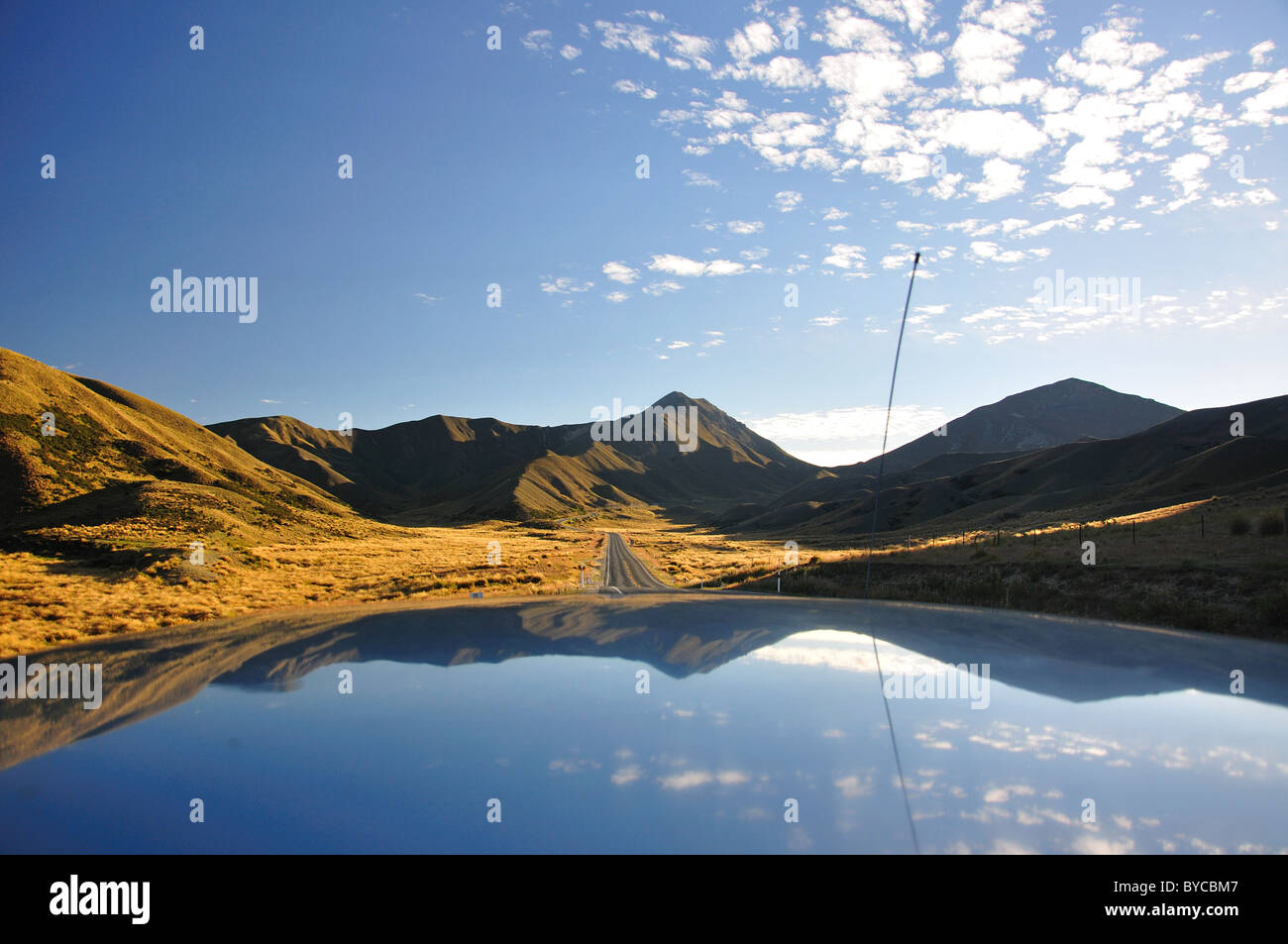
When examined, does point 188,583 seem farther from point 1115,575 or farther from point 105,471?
point 105,471

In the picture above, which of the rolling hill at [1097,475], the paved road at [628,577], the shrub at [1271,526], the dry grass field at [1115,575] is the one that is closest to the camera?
the dry grass field at [1115,575]

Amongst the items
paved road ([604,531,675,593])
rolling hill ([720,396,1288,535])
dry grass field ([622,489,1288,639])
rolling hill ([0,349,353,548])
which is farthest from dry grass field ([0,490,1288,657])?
rolling hill ([720,396,1288,535])

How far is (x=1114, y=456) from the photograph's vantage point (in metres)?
109

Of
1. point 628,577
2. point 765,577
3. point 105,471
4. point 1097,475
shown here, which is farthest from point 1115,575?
point 1097,475

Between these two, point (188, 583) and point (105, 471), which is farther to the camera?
point (105, 471)

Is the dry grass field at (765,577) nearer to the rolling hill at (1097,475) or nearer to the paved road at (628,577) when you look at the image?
the paved road at (628,577)

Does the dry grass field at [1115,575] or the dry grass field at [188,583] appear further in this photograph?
the dry grass field at [188,583]

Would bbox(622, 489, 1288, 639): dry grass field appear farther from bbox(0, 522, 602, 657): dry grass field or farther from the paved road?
bbox(0, 522, 602, 657): dry grass field

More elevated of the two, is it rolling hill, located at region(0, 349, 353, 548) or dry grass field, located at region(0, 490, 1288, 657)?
rolling hill, located at region(0, 349, 353, 548)

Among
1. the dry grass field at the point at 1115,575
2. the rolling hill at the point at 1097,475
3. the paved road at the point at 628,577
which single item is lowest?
the paved road at the point at 628,577

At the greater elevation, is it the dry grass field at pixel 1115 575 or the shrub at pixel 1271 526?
the shrub at pixel 1271 526

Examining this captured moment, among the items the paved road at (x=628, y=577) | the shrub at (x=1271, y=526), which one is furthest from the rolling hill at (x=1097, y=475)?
the paved road at (x=628, y=577)
